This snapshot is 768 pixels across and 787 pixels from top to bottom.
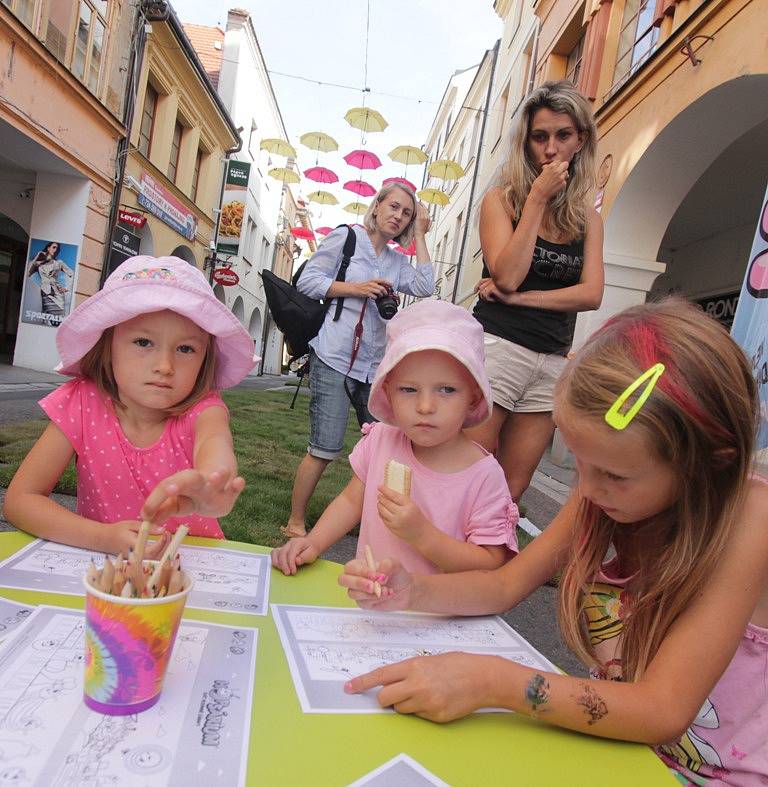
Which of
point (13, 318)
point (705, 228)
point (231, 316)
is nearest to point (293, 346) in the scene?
point (231, 316)

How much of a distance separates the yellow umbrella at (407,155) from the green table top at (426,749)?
37.8 feet

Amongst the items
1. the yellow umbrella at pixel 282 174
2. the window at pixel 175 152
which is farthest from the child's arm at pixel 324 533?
the window at pixel 175 152

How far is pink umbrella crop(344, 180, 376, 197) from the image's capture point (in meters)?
12.0

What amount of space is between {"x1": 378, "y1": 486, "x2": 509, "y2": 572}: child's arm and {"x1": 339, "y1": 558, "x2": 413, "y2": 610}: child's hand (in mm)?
129

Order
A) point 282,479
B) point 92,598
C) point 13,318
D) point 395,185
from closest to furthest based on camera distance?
1. point 92,598
2. point 395,185
3. point 282,479
4. point 13,318

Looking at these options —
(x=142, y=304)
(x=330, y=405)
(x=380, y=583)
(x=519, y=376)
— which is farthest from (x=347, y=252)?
(x=380, y=583)

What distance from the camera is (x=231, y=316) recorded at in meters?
1.48

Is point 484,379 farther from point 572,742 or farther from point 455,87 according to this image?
point 455,87

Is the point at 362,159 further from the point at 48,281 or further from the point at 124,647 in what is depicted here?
the point at 124,647

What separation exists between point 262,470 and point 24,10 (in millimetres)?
7308

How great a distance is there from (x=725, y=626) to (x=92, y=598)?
2.78 feet

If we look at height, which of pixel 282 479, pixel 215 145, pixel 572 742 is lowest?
pixel 282 479

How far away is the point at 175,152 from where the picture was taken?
46.3 ft

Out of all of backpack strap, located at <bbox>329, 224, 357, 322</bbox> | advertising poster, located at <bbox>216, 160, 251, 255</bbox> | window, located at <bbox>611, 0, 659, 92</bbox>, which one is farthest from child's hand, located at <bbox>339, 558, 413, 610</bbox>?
advertising poster, located at <bbox>216, 160, 251, 255</bbox>
